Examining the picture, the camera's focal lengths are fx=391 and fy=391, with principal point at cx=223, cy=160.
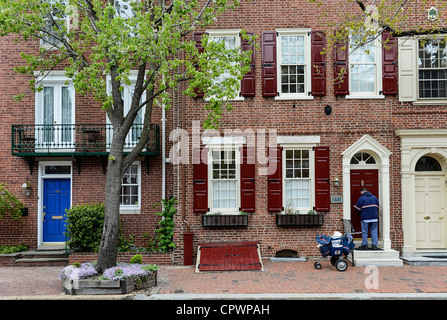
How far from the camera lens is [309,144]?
1234 centimetres

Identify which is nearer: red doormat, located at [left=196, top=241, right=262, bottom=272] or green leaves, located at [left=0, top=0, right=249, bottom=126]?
green leaves, located at [left=0, top=0, right=249, bottom=126]

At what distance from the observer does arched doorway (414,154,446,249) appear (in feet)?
40.1

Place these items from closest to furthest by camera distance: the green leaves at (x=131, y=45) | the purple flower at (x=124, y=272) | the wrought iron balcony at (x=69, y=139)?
the green leaves at (x=131, y=45)
the purple flower at (x=124, y=272)
the wrought iron balcony at (x=69, y=139)

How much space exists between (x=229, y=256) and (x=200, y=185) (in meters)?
2.39

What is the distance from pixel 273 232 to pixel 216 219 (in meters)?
1.83

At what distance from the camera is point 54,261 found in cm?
1183

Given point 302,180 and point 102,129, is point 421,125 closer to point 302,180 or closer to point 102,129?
point 302,180

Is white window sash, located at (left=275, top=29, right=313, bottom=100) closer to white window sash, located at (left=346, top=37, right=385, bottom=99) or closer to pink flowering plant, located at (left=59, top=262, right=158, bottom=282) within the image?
white window sash, located at (left=346, top=37, right=385, bottom=99)

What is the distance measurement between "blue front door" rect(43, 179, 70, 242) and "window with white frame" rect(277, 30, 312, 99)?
25.9 ft

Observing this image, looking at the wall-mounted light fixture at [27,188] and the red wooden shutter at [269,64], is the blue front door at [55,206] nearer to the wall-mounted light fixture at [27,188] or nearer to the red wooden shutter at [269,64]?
the wall-mounted light fixture at [27,188]

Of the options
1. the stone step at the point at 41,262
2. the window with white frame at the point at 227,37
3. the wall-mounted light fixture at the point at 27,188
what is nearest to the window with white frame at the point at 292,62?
the window with white frame at the point at 227,37

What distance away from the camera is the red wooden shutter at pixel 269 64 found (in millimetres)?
12344

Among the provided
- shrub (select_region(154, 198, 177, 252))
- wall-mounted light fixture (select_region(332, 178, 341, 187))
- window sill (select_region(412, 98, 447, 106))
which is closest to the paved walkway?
shrub (select_region(154, 198, 177, 252))

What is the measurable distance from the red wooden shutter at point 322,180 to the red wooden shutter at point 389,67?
107 inches
